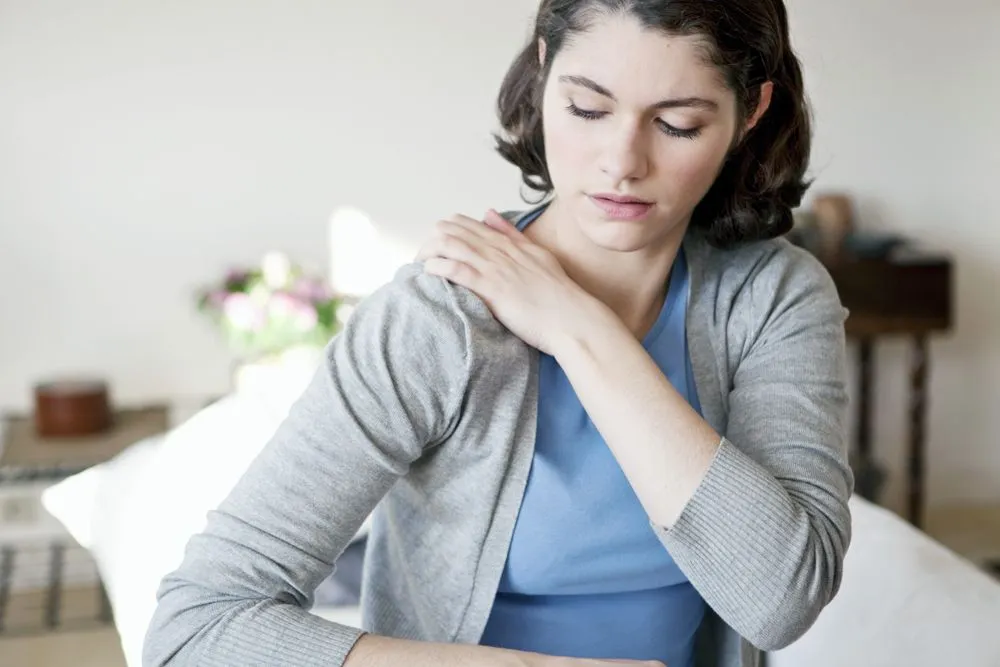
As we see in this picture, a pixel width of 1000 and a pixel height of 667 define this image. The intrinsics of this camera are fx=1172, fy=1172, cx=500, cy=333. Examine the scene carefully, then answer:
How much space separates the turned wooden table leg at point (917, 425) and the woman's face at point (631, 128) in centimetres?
294

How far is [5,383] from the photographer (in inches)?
133

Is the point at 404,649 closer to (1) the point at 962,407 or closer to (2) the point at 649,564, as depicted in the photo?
(2) the point at 649,564

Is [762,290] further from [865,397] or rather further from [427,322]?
[865,397]

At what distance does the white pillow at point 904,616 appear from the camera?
154cm

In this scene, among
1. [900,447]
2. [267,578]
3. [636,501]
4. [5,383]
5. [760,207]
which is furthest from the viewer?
[900,447]

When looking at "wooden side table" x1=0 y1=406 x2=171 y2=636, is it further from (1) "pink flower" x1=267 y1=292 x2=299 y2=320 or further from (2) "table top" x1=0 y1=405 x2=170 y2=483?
(1) "pink flower" x1=267 y1=292 x2=299 y2=320

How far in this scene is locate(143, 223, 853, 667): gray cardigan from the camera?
0.98m

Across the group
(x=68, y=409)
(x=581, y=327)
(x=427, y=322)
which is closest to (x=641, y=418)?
(x=581, y=327)

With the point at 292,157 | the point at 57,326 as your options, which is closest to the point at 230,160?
the point at 292,157

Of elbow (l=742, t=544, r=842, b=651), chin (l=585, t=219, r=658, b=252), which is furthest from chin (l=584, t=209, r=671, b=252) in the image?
elbow (l=742, t=544, r=842, b=651)

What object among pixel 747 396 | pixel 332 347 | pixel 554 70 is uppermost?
pixel 554 70

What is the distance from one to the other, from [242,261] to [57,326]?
56 cm

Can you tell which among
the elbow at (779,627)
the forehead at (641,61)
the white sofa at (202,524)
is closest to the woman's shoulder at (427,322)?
the forehead at (641,61)

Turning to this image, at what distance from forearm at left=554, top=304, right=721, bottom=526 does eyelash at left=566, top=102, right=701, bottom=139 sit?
0.19 m
